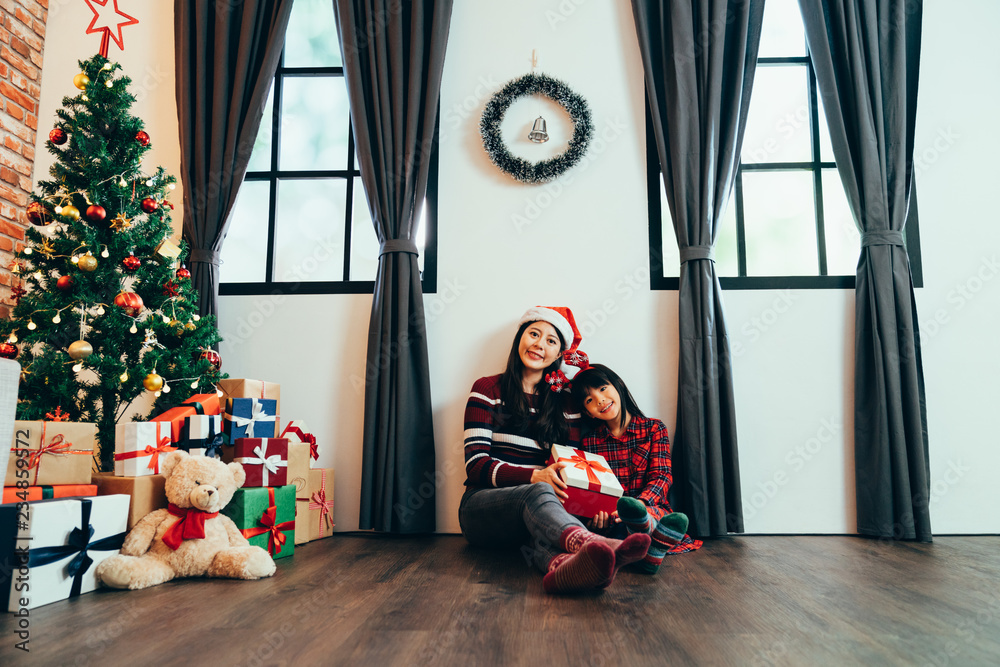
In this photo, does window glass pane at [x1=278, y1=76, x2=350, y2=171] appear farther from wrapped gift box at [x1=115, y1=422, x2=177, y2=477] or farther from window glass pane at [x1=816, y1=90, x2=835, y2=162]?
window glass pane at [x1=816, y1=90, x2=835, y2=162]

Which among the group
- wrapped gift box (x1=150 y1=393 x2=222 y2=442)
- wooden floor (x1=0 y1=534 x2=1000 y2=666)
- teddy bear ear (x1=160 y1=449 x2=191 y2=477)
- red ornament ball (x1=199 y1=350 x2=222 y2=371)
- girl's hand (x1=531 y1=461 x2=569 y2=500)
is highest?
red ornament ball (x1=199 y1=350 x2=222 y2=371)

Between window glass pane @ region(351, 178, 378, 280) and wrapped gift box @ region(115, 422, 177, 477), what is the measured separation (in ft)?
3.94

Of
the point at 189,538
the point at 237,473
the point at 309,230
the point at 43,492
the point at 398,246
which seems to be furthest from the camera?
the point at 309,230

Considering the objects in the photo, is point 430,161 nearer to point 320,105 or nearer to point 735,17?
point 320,105

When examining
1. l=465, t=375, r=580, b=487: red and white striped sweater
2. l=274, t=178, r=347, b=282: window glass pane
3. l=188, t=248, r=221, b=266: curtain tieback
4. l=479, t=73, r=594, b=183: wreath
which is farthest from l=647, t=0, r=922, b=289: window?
l=188, t=248, r=221, b=266: curtain tieback

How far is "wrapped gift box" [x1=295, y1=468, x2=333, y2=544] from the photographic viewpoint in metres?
2.26

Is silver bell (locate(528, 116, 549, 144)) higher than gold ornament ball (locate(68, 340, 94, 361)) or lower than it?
higher

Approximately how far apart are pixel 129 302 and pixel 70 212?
0.37 metres

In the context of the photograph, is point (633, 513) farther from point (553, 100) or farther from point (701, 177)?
point (553, 100)

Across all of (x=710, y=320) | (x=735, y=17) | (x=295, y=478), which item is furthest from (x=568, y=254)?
(x=295, y=478)

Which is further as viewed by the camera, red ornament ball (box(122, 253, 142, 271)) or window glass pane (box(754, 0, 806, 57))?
window glass pane (box(754, 0, 806, 57))

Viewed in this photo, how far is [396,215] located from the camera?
264 centimetres

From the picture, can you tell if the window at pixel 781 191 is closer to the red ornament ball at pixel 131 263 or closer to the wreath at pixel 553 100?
the wreath at pixel 553 100

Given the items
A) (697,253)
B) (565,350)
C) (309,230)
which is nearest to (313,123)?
(309,230)
